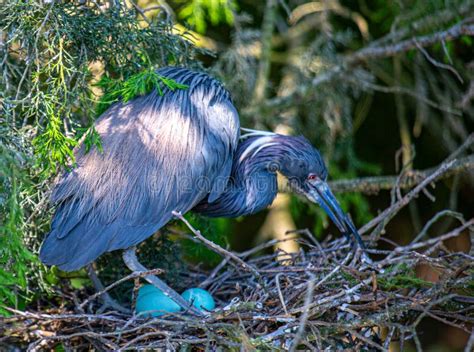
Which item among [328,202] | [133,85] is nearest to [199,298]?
[328,202]

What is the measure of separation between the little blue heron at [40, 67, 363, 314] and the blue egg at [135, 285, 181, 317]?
3 cm

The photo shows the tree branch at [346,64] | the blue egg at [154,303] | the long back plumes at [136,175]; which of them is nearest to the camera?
the long back plumes at [136,175]

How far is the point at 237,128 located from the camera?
135 inches

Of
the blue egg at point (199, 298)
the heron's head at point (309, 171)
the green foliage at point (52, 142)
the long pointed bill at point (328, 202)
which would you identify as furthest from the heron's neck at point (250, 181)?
the green foliage at point (52, 142)

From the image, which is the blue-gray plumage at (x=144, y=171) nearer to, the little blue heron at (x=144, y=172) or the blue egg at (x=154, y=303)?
the little blue heron at (x=144, y=172)

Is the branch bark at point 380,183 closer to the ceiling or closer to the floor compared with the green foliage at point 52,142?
closer to the floor

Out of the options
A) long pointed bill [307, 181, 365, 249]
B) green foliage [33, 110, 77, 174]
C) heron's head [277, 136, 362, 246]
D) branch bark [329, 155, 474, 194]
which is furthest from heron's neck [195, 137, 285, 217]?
green foliage [33, 110, 77, 174]

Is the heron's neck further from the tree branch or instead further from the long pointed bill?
the tree branch

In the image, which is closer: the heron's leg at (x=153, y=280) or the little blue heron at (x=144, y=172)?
the little blue heron at (x=144, y=172)

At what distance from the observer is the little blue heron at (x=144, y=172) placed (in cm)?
304

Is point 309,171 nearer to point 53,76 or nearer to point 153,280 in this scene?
point 153,280

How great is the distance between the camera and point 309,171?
3670 mm

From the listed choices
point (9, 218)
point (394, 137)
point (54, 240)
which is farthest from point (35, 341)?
point (394, 137)

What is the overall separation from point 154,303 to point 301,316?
86 centimetres
